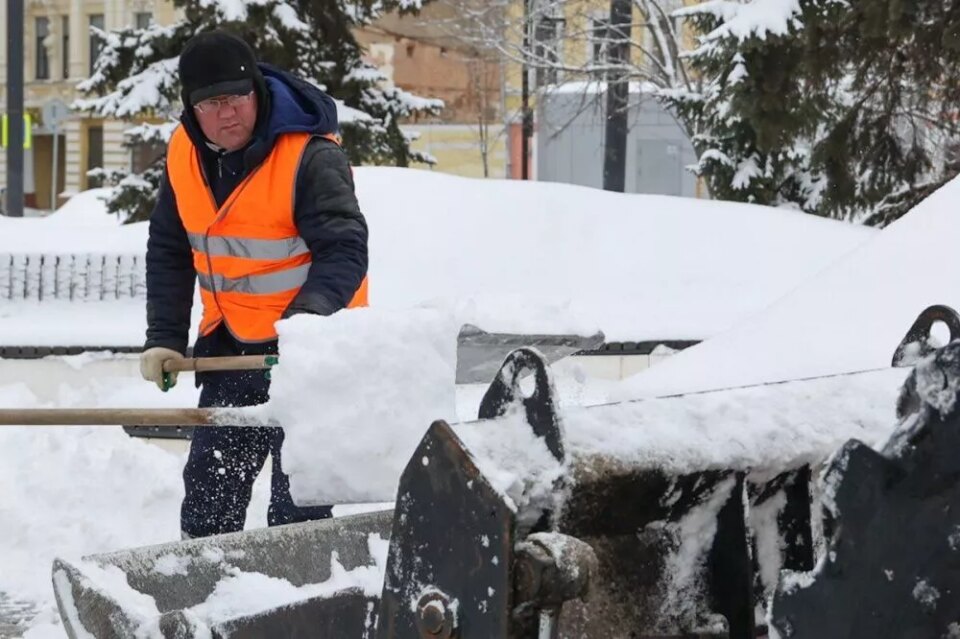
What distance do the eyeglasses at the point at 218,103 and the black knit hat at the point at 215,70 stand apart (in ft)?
0.05

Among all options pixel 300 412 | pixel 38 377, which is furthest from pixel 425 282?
pixel 300 412

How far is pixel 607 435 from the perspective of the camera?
6.54ft

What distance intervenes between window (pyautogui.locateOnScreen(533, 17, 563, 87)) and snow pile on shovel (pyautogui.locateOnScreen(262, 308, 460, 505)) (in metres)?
16.3

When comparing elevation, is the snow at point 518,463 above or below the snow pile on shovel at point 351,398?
above

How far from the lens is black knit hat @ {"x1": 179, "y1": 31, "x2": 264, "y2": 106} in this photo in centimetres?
367

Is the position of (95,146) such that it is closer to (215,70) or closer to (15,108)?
(15,108)

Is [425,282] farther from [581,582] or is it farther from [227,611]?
[581,582]

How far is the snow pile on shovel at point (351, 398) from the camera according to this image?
301 centimetres

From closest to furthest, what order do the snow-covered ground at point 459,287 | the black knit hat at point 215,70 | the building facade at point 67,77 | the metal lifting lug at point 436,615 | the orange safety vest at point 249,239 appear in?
the metal lifting lug at point 436,615 → the black knit hat at point 215,70 → the orange safety vest at point 249,239 → the snow-covered ground at point 459,287 → the building facade at point 67,77

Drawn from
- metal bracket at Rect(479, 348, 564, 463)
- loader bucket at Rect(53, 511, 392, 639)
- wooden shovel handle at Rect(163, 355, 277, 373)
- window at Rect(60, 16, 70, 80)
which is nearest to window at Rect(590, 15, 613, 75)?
wooden shovel handle at Rect(163, 355, 277, 373)

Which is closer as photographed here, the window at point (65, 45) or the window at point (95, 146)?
the window at point (95, 146)

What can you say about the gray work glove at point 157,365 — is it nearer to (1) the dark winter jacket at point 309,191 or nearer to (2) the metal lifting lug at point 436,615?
(1) the dark winter jacket at point 309,191

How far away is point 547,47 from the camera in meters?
19.7

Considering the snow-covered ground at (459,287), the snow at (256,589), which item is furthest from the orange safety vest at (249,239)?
the snow at (256,589)
